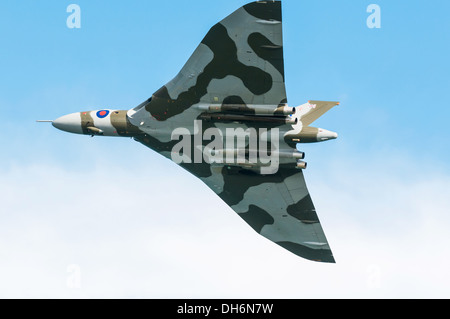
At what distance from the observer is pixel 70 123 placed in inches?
1502

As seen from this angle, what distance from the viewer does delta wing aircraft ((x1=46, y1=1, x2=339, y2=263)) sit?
112 feet

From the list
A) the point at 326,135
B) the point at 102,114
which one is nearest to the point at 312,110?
the point at 326,135

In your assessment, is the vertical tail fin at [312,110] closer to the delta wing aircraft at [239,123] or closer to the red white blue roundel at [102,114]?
the delta wing aircraft at [239,123]

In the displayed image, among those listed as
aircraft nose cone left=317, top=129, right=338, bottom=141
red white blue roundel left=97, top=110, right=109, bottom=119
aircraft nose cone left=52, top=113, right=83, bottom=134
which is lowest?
aircraft nose cone left=317, top=129, right=338, bottom=141

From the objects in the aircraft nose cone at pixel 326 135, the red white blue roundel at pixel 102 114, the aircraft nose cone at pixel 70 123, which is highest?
the red white blue roundel at pixel 102 114

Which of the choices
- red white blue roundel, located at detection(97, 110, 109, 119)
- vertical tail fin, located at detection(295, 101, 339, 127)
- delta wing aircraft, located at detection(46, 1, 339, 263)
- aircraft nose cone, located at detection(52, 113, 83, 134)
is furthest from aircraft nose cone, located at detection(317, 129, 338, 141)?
aircraft nose cone, located at detection(52, 113, 83, 134)

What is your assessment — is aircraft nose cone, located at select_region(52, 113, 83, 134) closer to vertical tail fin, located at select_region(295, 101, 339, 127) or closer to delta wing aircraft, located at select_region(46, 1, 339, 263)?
delta wing aircraft, located at select_region(46, 1, 339, 263)

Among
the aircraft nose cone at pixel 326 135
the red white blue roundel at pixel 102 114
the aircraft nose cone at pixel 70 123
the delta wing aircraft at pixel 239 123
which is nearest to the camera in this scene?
the delta wing aircraft at pixel 239 123

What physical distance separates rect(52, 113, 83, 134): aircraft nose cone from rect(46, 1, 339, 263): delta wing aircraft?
0.18 ft

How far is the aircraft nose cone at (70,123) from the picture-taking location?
125 ft

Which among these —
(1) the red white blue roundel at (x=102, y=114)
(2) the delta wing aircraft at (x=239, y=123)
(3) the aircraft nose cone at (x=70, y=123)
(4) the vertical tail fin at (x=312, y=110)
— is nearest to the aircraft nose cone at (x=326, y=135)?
(2) the delta wing aircraft at (x=239, y=123)

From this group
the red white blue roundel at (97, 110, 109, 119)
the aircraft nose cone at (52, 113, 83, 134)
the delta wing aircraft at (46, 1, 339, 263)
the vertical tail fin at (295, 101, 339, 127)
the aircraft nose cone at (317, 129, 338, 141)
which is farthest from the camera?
the aircraft nose cone at (52, 113, 83, 134)

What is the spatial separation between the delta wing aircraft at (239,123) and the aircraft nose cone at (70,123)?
0.18 ft

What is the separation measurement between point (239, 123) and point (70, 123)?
9.54 m
